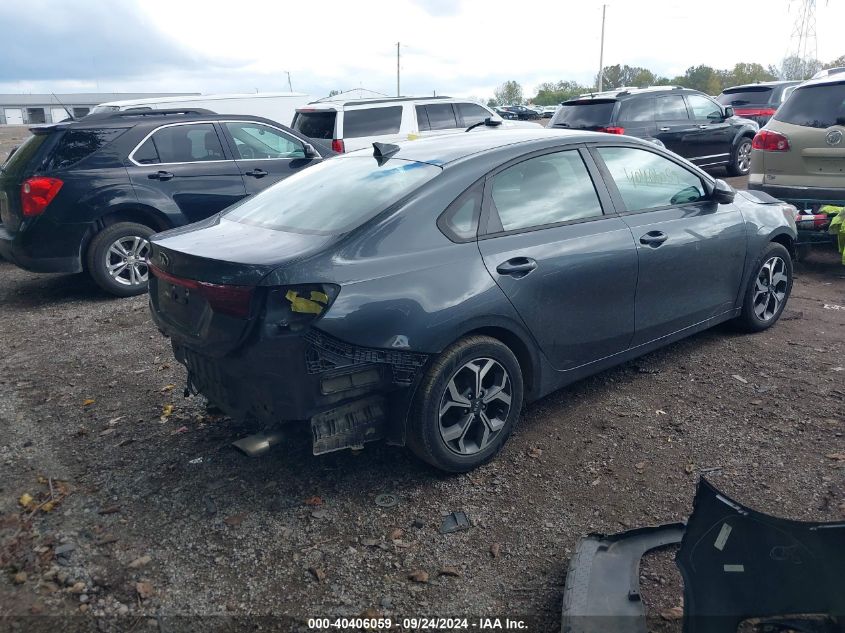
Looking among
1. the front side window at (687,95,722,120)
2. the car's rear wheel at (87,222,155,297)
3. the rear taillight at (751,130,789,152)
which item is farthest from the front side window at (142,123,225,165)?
the front side window at (687,95,722,120)

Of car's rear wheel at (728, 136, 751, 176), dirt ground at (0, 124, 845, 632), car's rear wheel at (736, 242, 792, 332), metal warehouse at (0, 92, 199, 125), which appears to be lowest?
metal warehouse at (0, 92, 199, 125)

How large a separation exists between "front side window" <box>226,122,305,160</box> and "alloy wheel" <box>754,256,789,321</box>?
17.6ft

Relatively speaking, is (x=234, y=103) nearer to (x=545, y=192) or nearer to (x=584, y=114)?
(x=584, y=114)

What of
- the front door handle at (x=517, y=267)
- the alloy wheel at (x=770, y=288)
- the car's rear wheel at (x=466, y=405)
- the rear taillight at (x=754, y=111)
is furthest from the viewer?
the rear taillight at (x=754, y=111)

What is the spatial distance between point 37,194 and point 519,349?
532 cm

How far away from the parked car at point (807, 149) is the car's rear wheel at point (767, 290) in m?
2.41

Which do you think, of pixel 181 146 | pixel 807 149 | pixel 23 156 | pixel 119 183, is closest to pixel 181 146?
pixel 181 146

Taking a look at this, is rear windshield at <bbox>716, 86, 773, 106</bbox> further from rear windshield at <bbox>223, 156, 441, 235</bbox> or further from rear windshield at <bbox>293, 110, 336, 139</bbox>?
rear windshield at <bbox>223, 156, 441, 235</bbox>

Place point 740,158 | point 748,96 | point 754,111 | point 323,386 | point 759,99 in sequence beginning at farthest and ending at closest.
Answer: point 748,96, point 759,99, point 754,111, point 740,158, point 323,386

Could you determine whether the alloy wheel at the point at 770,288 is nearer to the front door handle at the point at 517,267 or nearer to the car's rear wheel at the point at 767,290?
the car's rear wheel at the point at 767,290

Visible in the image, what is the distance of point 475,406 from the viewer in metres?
3.77

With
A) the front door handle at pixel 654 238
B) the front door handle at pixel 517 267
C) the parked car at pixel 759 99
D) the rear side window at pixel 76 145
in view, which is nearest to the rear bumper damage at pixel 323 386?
the front door handle at pixel 517 267

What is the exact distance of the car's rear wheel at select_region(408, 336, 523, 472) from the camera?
356 centimetres

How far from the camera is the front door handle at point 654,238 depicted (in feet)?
14.8
